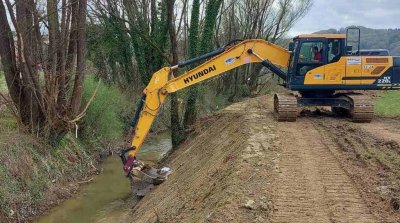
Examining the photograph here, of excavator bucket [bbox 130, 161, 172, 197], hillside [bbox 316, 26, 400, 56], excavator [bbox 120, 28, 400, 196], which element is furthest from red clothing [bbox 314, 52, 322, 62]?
hillside [bbox 316, 26, 400, 56]

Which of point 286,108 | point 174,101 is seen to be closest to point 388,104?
point 286,108

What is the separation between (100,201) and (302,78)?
7.20 meters

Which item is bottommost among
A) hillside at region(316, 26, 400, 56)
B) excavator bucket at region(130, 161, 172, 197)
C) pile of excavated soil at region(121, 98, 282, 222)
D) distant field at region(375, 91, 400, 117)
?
excavator bucket at region(130, 161, 172, 197)

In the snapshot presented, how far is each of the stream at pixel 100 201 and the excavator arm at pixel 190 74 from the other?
1348 millimetres

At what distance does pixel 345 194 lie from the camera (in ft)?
27.1

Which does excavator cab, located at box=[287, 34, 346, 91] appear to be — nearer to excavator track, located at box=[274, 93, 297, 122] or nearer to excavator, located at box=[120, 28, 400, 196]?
excavator, located at box=[120, 28, 400, 196]

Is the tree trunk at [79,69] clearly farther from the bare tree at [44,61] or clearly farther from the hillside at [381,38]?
the hillside at [381,38]

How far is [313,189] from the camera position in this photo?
854 centimetres

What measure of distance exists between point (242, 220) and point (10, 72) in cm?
1046

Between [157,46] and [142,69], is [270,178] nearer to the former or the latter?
[157,46]

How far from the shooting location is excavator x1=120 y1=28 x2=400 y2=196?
45.8ft

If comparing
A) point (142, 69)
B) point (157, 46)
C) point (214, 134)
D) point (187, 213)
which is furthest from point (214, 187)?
point (142, 69)

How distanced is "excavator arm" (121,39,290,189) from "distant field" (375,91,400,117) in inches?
179

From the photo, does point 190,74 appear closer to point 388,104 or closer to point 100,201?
point 100,201
